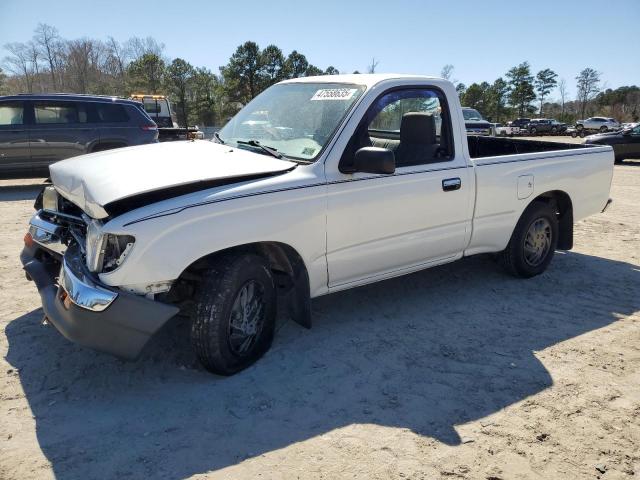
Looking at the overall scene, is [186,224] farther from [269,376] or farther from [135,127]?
Answer: [135,127]

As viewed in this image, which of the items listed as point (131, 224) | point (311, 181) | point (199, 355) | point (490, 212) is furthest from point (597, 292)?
point (131, 224)

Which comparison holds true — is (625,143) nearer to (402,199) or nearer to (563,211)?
(563,211)

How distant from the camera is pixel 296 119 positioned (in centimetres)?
392

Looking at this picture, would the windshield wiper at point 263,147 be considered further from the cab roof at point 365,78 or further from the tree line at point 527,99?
the tree line at point 527,99

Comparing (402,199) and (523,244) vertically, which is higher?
(402,199)

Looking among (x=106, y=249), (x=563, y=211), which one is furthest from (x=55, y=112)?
(x=563, y=211)

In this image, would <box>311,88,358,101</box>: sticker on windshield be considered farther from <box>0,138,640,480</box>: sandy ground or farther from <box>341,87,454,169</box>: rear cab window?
<box>0,138,640,480</box>: sandy ground

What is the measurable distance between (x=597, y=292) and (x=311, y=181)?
3302mm

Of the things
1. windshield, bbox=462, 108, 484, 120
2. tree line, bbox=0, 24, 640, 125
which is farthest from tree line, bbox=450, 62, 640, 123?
windshield, bbox=462, 108, 484, 120

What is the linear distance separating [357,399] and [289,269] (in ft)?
3.24

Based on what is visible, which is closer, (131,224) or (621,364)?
(131,224)

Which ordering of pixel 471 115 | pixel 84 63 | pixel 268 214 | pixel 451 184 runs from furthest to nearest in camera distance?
1. pixel 84 63
2. pixel 471 115
3. pixel 451 184
4. pixel 268 214

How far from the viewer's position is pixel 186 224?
286 cm

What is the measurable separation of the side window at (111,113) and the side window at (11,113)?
1.41m
